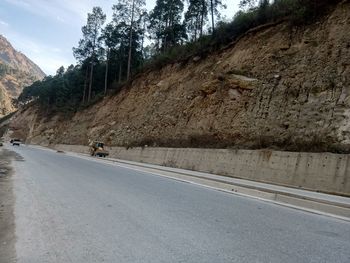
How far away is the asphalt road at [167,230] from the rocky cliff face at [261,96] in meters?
9.09

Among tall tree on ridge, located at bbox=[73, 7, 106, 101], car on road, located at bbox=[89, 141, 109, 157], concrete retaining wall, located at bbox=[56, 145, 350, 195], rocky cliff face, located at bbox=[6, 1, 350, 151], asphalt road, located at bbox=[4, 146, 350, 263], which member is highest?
tall tree on ridge, located at bbox=[73, 7, 106, 101]

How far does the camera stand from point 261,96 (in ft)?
84.9

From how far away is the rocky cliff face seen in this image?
20.6 metres

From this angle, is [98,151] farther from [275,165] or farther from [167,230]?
[167,230]

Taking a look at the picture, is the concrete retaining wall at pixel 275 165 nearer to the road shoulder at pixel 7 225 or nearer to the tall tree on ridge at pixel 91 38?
the road shoulder at pixel 7 225

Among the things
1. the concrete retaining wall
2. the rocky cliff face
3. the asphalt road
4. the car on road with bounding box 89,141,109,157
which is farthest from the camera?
the car on road with bounding box 89,141,109,157

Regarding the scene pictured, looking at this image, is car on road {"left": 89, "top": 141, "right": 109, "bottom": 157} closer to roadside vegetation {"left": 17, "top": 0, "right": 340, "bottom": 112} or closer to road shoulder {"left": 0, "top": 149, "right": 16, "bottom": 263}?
roadside vegetation {"left": 17, "top": 0, "right": 340, "bottom": 112}

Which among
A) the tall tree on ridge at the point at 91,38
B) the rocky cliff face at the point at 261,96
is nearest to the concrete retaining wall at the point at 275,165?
the rocky cliff face at the point at 261,96

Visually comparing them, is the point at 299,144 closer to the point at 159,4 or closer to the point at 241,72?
the point at 241,72

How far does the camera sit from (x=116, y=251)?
224 inches

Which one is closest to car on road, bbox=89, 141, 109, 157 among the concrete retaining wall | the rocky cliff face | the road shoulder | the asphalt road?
the rocky cliff face

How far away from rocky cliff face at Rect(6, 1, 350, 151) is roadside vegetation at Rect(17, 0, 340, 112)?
51.3 inches

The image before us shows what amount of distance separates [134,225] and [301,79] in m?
18.6

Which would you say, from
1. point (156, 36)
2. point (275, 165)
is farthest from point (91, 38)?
point (275, 165)
